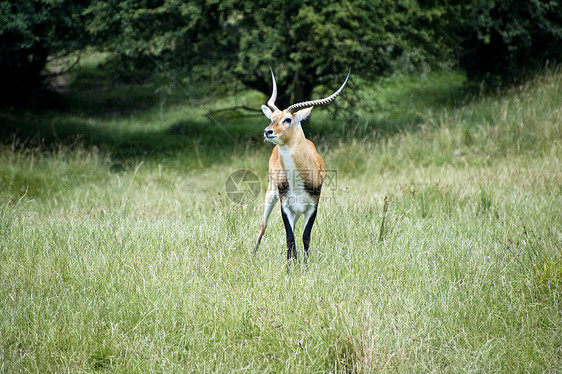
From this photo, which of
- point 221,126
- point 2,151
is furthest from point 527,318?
point 221,126

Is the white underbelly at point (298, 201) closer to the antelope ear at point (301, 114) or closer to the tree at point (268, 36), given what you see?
the antelope ear at point (301, 114)

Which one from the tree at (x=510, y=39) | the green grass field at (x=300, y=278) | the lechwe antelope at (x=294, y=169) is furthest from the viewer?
the tree at (x=510, y=39)

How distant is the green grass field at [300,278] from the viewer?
10.5 ft

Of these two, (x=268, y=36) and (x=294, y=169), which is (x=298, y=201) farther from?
(x=268, y=36)

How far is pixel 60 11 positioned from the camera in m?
10.4

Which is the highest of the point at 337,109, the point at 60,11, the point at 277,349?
the point at 60,11

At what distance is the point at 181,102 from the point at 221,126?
4.18m

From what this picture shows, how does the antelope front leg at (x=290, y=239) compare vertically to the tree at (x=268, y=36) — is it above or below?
below

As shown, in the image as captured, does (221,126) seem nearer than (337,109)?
No

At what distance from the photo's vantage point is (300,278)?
A: 4016 millimetres

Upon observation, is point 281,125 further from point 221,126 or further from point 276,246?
point 221,126

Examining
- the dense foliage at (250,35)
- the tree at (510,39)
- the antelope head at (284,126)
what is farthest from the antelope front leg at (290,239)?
the tree at (510,39)

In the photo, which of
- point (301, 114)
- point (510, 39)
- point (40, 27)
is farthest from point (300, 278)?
point (510, 39)

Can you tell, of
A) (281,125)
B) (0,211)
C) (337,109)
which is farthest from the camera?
(337,109)
